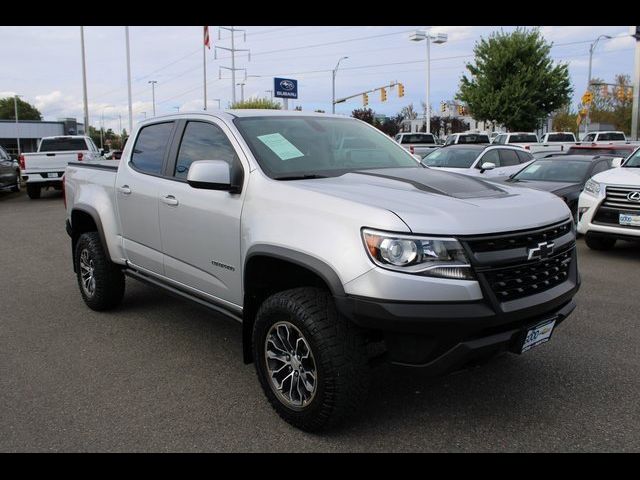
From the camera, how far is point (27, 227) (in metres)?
12.0

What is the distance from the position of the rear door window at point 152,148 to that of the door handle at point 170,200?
1.14 ft

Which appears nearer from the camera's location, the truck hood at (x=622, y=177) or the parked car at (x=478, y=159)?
the truck hood at (x=622, y=177)

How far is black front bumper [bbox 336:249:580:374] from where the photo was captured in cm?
275

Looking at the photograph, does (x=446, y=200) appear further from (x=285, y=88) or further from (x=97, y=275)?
(x=285, y=88)

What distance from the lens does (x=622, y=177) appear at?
313 inches

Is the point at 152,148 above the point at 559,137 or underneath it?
underneath

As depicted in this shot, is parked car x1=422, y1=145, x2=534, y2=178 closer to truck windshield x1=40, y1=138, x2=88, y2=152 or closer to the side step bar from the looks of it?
the side step bar

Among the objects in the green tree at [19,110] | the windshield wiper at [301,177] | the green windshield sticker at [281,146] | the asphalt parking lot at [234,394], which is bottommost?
the asphalt parking lot at [234,394]

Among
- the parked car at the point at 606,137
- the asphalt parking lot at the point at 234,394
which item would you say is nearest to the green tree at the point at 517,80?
the parked car at the point at 606,137

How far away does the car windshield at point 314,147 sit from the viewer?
12.4 ft

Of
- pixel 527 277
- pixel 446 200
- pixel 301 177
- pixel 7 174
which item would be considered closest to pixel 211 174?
pixel 301 177

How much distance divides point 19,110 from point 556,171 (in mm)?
118764

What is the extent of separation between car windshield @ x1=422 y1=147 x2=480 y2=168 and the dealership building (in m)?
77.6

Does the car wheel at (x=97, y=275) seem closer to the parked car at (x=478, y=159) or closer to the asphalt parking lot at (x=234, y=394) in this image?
the asphalt parking lot at (x=234, y=394)
